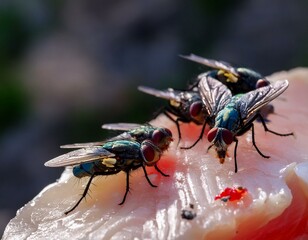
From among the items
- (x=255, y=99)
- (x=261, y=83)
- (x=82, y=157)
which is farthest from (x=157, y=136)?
(x=261, y=83)

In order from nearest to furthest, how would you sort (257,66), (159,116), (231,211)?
(231,211), (159,116), (257,66)

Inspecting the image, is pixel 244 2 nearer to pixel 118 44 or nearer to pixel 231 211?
pixel 118 44

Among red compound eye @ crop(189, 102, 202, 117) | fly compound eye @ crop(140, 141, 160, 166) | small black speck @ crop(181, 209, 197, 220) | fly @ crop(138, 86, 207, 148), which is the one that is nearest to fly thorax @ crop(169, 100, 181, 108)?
fly @ crop(138, 86, 207, 148)

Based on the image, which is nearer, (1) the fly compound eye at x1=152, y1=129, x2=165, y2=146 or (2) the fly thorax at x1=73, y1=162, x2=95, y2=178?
(2) the fly thorax at x1=73, y1=162, x2=95, y2=178

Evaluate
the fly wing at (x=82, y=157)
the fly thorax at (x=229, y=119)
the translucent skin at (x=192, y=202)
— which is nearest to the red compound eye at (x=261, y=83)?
the translucent skin at (x=192, y=202)

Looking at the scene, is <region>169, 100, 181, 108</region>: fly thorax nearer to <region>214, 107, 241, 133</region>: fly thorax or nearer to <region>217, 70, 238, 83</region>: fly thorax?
<region>217, 70, 238, 83</region>: fly thorax

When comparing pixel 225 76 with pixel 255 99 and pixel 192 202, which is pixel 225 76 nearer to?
pixel 255 99

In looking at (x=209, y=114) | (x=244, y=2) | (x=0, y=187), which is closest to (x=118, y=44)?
(x=244, y=2)

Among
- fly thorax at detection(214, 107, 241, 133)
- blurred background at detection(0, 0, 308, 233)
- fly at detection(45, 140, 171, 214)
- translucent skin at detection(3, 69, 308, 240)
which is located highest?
fly thorax at detection(214, 107, 241, 133)
